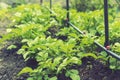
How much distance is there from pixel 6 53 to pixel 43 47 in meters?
1.20

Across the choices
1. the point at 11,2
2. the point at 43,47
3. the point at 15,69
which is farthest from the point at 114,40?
the point at 11,2

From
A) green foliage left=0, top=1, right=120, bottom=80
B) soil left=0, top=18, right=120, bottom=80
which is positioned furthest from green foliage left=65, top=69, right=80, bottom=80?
soil left=0, top=18, right=120, bottom=80

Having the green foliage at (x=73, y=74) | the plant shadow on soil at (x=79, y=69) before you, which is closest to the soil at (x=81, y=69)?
the plant shadow on soil at (x=79, y=69)

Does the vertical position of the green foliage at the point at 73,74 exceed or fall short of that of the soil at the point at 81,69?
it exceeds it

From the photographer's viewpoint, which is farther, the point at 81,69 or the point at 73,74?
the point at 81,69

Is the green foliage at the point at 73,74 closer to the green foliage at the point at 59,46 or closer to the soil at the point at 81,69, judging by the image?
the green foliage at the point at 59,46

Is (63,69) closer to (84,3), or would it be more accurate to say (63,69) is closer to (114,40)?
(114,40)

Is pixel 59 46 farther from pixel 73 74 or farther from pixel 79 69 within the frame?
pixel 73 74

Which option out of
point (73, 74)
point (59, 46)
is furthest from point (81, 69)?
point (59, 46)

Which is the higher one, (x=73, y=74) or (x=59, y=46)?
(x=59, y=46)

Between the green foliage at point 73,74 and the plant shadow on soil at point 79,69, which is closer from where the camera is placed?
the green foliage at point 73,74

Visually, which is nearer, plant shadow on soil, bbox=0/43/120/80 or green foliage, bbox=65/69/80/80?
green foliage, bbox=65/69/80/80

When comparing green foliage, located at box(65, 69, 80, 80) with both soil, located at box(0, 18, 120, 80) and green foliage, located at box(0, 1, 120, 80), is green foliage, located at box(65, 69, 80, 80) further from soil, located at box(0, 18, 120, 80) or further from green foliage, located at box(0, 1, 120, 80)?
soil, located at box(0, 18, 120, 80)

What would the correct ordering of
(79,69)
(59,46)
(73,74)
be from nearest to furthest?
1. (73,74)
2. (79,69)
3. (59,46)
